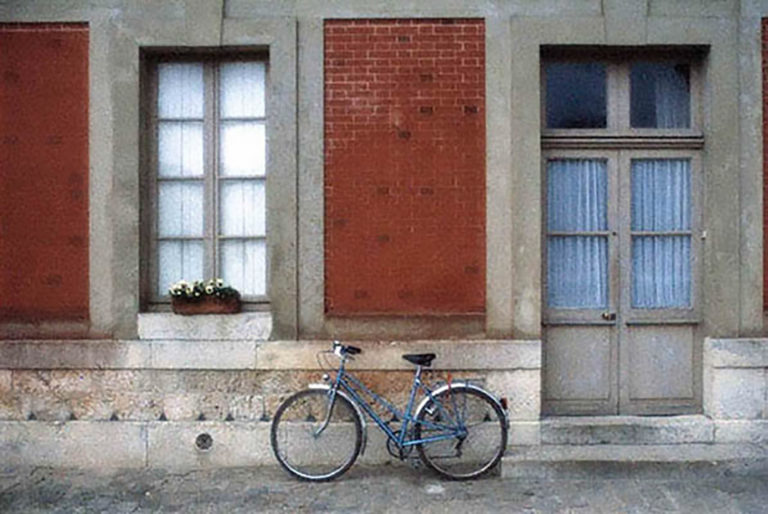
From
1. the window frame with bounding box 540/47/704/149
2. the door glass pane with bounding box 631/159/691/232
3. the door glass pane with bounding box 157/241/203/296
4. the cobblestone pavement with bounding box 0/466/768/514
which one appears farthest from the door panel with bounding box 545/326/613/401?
the door glass pane with bounding box 157/241/203/296

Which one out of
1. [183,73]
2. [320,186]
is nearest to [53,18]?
[183,73]

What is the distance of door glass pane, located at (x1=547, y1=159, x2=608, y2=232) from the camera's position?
21.7 ft

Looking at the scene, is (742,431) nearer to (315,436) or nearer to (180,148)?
(315,436)

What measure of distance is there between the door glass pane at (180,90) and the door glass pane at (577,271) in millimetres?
3411

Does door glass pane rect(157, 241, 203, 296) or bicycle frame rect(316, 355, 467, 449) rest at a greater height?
door glass pane rect(157, 241, 203, 296)

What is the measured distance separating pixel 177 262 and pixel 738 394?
16.4ft

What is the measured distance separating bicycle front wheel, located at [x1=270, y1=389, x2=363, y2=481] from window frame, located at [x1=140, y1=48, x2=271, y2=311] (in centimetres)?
98

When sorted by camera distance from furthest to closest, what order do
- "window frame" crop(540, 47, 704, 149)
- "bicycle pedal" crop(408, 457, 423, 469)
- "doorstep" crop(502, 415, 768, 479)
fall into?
"window frame" crop(540, 47, 704, 149) → "bicycle pedal" crop(408, 457, 423, 469) → "doorstep" crop(502, 415, 768, 479)

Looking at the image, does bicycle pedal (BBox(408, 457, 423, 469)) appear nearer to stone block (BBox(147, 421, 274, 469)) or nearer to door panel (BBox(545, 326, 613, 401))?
stone block (BBox(147, 421, 274, 469))

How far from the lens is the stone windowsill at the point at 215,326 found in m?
6.39

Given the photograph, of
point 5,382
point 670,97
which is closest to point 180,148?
point 5,382

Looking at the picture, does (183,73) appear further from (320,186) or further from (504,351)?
(504,351)

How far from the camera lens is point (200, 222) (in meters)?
6.70

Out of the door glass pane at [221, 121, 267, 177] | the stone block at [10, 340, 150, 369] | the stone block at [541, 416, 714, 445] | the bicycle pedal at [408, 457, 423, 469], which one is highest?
the door glass pane at [221, 121, 267, 177]
